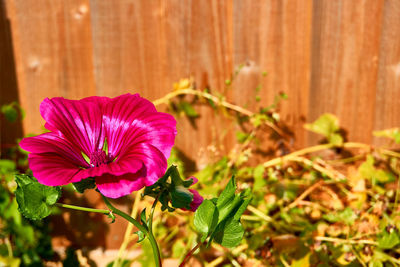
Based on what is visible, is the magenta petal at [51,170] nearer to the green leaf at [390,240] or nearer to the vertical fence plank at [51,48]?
the green leaf at [390,240]

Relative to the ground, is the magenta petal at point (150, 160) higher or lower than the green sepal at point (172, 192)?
higher

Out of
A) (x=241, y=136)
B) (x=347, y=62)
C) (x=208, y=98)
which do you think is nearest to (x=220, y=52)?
(x=208, y=98)

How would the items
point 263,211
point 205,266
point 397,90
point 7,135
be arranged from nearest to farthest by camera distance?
1. point 205,266
2. point 263,211
3. point 397,90
4. point 7,135

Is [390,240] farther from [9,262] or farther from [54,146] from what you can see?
[9,262]

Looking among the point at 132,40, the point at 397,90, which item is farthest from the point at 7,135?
the point at 397,90

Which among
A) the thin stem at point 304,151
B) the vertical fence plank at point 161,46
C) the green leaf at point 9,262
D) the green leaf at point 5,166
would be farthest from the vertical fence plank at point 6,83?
the thin stem at point 304,151

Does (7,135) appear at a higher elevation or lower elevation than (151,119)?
lower

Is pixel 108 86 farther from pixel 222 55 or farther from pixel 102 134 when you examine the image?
pixel 102 134
